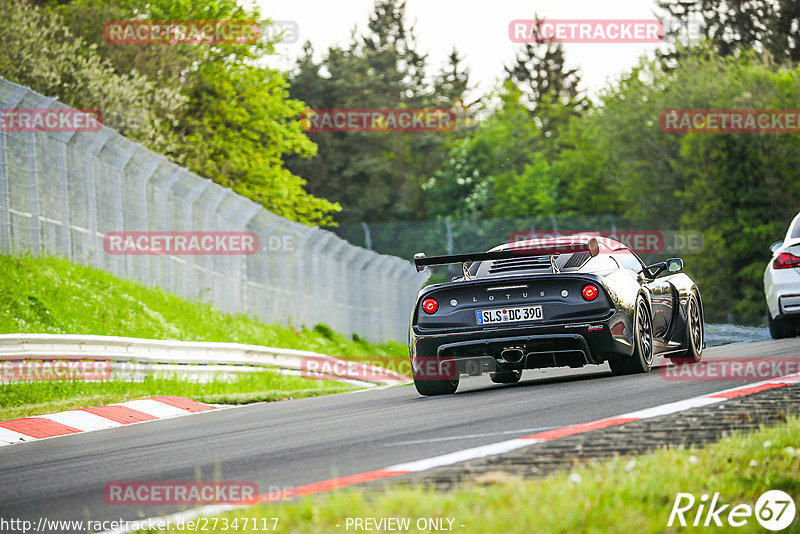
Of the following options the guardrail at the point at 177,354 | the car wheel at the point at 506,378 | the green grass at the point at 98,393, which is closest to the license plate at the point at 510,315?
the car wheel at the point at 506,378

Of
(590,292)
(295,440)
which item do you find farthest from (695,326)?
(295,440)

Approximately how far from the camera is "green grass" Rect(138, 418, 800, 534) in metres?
4.18

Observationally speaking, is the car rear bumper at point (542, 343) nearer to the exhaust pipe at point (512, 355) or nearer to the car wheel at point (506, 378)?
the exhaust pipe at point (512, 355)

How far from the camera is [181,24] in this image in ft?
136

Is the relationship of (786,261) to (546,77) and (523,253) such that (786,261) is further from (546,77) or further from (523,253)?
(546,77)

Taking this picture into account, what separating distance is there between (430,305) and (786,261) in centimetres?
620

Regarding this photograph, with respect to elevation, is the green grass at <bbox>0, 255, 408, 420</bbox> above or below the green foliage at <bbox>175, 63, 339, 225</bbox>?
below

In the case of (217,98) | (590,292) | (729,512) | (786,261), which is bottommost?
(729,512)

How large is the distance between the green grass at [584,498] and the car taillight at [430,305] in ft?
→ 15.6

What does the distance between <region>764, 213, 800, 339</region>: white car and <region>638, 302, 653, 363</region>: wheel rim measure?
469 centimetres

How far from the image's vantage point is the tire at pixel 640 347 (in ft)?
33.2

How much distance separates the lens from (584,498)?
450 cm

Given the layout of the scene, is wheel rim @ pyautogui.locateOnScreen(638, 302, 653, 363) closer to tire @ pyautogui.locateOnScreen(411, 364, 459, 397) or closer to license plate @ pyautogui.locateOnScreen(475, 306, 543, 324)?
license plate @ pyautogui.locateOnScreen(475, 306, 543, 324)

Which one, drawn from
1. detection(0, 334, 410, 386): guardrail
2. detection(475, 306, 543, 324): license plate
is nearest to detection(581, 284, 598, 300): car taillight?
detection(475, 306, 543, 324): license plate
